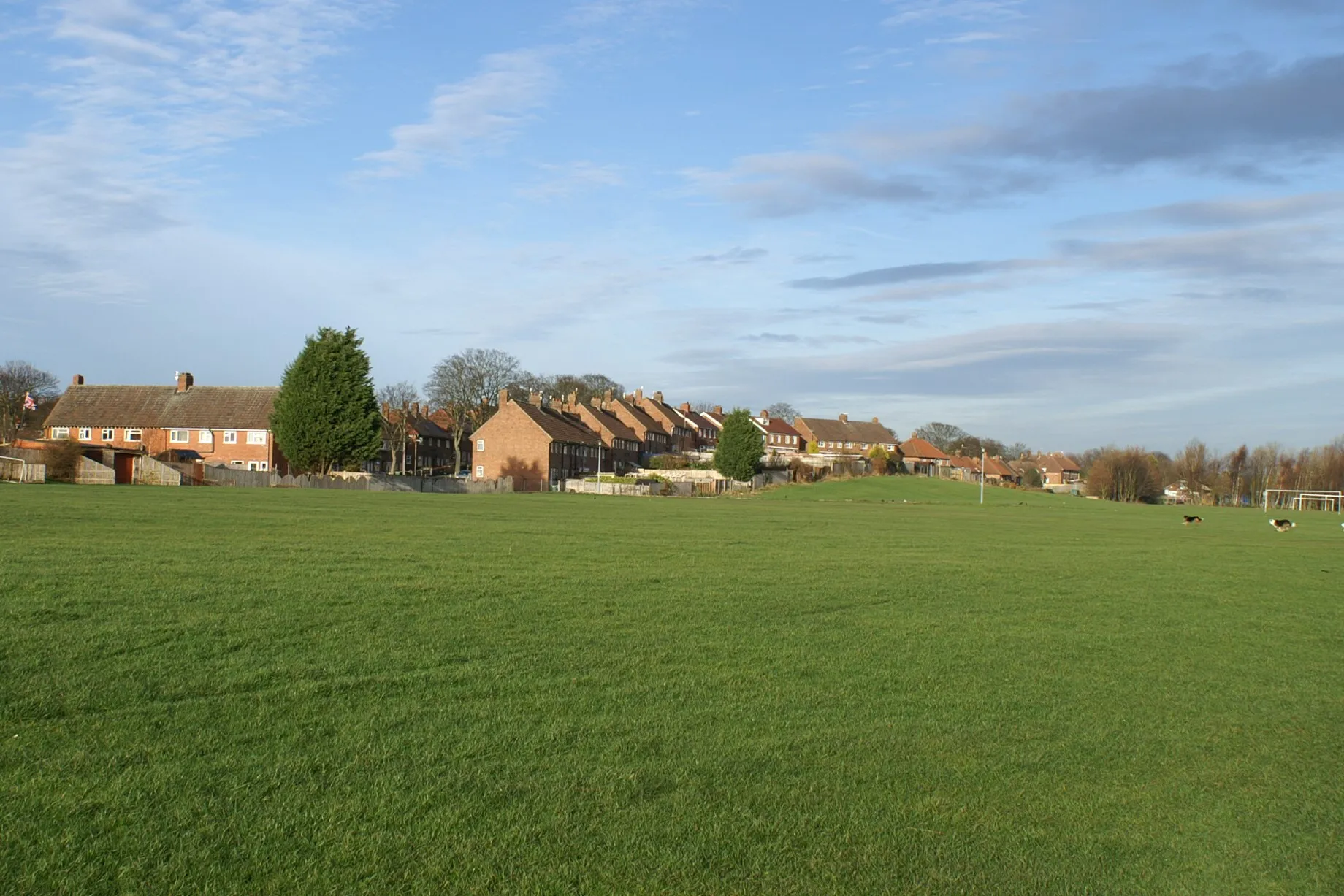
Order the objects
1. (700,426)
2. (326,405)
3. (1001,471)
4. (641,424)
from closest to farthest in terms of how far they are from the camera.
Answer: (326,405) → (641,424) → (700,426) → (1001,471)

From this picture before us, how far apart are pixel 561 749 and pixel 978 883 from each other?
325 cm

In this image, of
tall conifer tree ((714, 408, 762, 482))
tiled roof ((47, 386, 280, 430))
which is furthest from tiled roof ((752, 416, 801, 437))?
tiled roof ((47, 386, 280, 430))

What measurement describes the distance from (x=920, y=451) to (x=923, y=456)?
2112mm

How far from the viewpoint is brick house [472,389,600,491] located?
10331 cm

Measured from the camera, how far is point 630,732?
340 inches

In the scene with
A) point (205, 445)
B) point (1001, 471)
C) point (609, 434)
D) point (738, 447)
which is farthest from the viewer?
point (1001, 471)

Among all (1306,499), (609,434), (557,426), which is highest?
(557,426)

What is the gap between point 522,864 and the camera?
19.5ft

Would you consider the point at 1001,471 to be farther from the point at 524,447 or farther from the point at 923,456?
the point at 524,447

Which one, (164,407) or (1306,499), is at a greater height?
(164,407)

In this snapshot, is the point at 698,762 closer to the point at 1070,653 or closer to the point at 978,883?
the point at 978,883

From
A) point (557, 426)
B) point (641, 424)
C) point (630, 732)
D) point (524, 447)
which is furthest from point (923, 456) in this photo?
point (630, 732)

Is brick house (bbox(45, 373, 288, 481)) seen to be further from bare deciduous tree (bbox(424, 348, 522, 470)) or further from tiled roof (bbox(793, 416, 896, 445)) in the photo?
tiled roof (bbox(793, 416, 896, 445))

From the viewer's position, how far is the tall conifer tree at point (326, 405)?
75.4 meters
